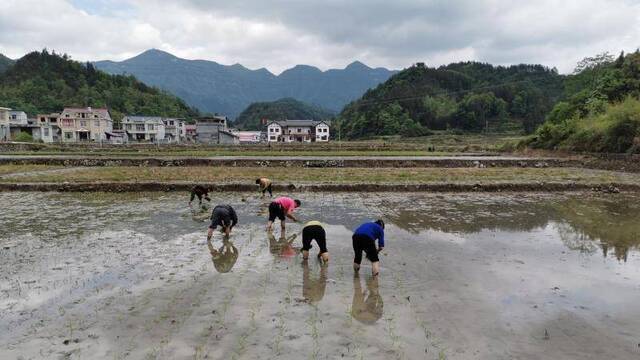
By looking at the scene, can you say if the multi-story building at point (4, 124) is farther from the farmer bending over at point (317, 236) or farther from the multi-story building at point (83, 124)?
the farmer bending over at point (317, 236)

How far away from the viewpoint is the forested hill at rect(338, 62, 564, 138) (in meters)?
98.4

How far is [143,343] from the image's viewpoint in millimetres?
5184

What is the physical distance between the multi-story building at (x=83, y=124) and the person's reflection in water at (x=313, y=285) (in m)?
75.6

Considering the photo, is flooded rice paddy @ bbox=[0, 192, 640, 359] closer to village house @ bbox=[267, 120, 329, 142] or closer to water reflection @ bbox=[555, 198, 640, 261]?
water reflection @ bbox=[555, 198, 640, 261]

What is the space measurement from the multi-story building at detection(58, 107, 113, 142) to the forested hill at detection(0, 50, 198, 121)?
82.4 feet

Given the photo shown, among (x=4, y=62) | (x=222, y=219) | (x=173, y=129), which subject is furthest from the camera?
(x=4, y=62)

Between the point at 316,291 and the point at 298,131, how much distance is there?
86.6 metres

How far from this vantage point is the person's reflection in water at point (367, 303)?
6.03 metres

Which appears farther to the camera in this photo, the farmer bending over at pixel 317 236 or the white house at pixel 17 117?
the white house at pixel 17 117

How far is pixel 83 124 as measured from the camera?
239ft

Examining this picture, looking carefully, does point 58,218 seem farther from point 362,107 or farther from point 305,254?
point 362,107

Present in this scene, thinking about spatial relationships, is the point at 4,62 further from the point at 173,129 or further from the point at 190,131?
the point at 173,129

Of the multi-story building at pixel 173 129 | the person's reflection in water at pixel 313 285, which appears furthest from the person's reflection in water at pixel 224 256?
the multi-story building at pixel 173 129

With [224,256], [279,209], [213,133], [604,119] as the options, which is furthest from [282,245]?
[213,133]
